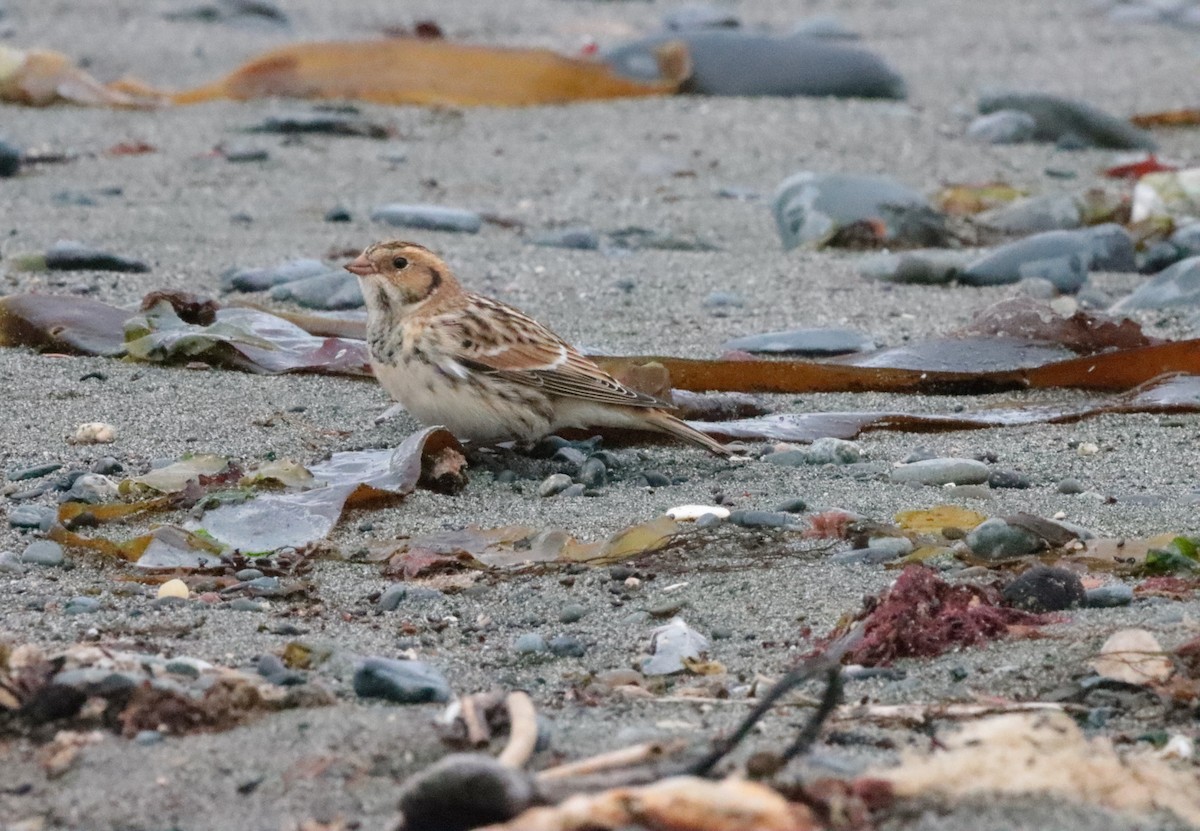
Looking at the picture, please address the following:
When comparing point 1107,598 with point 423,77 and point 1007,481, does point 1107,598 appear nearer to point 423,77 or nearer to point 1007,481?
point 1007,481

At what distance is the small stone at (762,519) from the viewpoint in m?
5.17

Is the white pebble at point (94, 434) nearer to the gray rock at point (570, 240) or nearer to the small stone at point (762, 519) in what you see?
the small stone at point (762, 519)

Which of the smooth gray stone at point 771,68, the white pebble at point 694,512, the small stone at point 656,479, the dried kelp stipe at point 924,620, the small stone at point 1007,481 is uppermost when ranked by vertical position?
the smooth gray stone at point 771,68

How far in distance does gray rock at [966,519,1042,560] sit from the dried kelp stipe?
1.59ft

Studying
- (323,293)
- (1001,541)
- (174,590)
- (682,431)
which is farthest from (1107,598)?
(323,293)

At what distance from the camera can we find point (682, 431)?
6125 millimetres

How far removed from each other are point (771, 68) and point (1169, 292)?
17.1ft

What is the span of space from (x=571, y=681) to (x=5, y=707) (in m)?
1.16

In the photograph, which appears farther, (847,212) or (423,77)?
(423,77)

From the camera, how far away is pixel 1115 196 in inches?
385

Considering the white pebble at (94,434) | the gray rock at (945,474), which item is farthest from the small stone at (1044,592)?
the white pebble at (94,434)

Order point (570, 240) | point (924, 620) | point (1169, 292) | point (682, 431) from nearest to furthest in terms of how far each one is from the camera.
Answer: point (924, 620), point (682, 431), point (1169, 292), point (570, 240)

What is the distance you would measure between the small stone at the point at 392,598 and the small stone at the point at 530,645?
41cm

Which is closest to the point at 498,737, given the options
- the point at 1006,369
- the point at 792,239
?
the point at 1006,369
